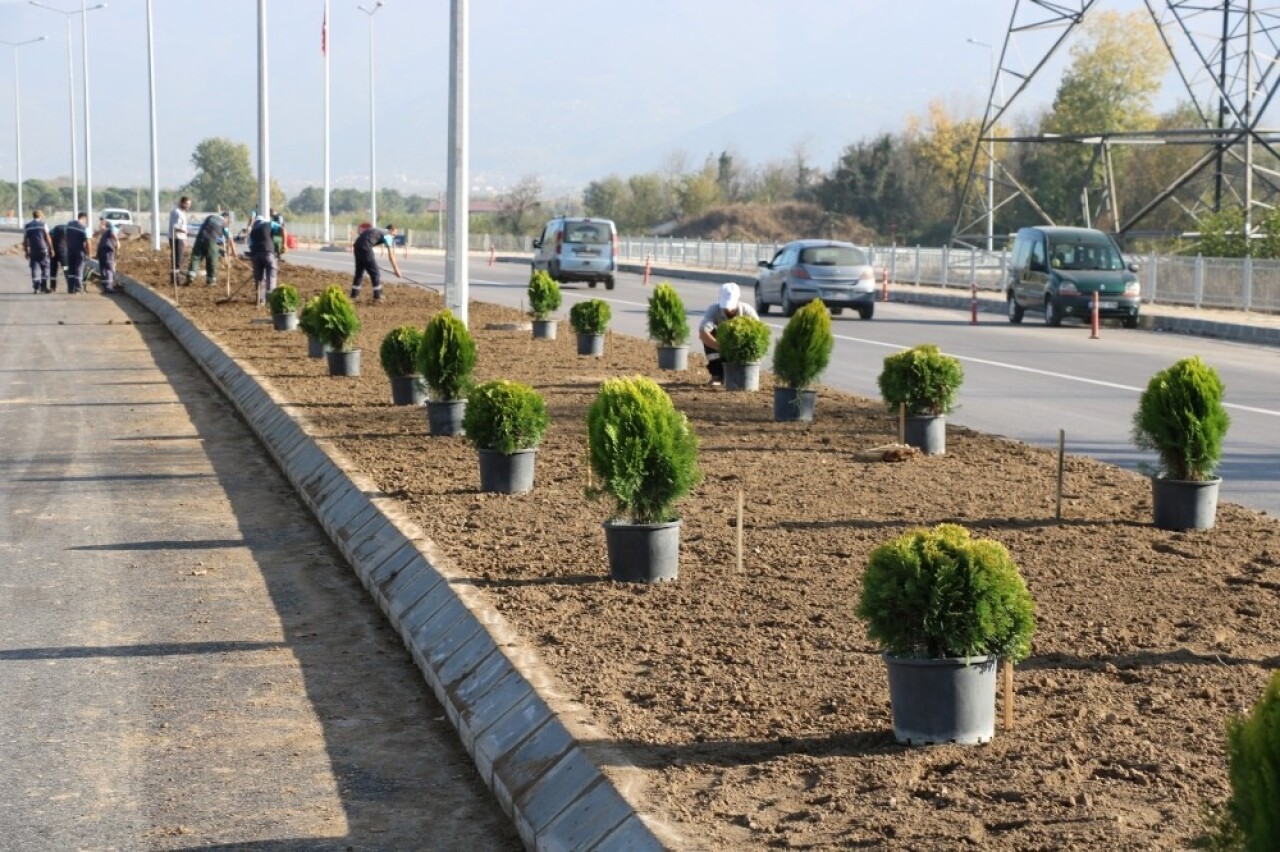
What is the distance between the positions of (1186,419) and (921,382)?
3492 mm

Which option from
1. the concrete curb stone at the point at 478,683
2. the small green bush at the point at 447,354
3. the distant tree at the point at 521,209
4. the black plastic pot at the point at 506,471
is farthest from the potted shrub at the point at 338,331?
the distant tree at the point at 521,209

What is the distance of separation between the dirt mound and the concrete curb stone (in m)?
87.2

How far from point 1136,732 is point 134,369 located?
18.8 m

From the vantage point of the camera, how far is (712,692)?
21.4 feet

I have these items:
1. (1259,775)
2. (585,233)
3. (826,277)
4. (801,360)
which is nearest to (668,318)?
(801,360)

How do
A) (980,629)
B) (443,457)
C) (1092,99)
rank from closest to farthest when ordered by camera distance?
(980,629) < (443,457) < (1092,99)

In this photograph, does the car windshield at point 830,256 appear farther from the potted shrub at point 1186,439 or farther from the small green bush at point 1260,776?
the small green bush at point 1260,776

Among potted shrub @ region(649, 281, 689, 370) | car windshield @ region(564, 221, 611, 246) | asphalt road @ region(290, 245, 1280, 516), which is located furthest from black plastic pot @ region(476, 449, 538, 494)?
car windshield @ region(564, 221, 611, 246)

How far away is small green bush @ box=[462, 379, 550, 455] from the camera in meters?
11.2

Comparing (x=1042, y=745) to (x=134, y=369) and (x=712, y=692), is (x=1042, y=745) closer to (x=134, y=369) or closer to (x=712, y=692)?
(x=712, y=692)

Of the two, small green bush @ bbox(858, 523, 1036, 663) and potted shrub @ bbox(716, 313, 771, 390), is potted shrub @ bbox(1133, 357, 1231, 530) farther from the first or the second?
potted shrub @ bbox(716, 313, 771, 390)

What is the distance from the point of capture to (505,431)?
→ 11.2 metres

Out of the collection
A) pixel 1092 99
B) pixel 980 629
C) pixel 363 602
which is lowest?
pixel 363 602

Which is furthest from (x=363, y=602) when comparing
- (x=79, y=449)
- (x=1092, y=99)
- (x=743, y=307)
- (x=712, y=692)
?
(x=1092, y=99)
